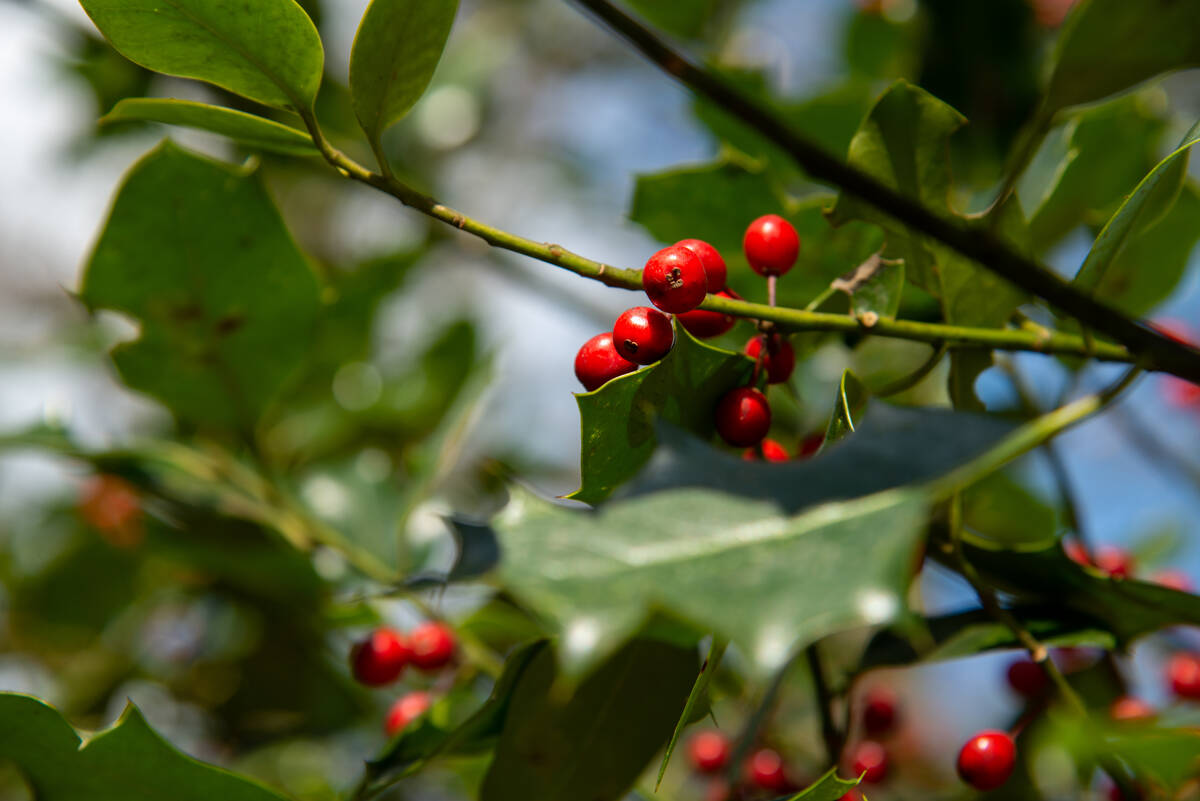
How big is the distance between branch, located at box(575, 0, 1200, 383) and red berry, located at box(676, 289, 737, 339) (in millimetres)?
222

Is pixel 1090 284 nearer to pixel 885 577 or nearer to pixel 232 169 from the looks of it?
pixel 885 577

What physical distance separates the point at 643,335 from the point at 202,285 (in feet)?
2.12

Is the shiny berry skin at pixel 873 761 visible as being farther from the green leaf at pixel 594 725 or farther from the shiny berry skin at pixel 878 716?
the green leaf at pixel 594 725

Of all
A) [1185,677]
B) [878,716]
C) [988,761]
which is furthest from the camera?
[878,716]

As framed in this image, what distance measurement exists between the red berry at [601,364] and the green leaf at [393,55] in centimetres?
22

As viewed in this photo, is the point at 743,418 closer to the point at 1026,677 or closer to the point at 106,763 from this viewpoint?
the point at 106,763

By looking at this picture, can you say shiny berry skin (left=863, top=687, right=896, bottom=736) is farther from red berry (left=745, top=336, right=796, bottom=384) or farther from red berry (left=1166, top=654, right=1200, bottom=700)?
red berry (left=745, top=336, right=796, bottom=384)

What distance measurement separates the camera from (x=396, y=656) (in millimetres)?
1173

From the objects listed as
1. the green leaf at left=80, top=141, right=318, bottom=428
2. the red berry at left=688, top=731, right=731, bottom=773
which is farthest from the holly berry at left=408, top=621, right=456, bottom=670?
the red berry at left=688, top=731, right=731, bottom=773

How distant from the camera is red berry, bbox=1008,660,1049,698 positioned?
1127mm

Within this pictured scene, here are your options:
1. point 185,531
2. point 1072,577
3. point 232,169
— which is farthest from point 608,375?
point 185,531

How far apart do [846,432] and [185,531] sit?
122cm

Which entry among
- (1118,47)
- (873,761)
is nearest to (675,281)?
(1118,47)

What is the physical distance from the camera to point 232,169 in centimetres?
100
